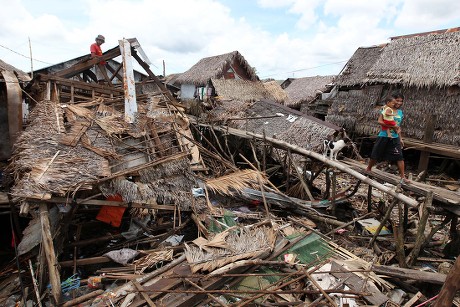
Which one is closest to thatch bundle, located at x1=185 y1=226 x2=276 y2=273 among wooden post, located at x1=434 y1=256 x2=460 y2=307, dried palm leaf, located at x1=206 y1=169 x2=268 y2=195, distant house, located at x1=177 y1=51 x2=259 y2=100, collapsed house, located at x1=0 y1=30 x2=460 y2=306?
collapsed house, located at x1=0 y1=30 x2=460 y2=306

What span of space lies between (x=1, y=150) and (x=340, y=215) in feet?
32.0

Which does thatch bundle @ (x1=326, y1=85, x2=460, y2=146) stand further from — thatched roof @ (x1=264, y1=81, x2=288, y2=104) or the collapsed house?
thatched roof @ (x1=264, y1=81, x2=288, y2=104)

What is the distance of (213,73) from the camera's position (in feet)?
71.6

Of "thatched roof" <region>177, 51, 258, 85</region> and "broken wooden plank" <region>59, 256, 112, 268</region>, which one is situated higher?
"thatched roof" <region>177, 51, 258, 85</region>

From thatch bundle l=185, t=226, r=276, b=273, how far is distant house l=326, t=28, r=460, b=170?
372 inches

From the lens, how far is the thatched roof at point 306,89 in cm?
2416

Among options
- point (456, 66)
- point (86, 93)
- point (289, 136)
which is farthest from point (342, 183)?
point (86, 93)

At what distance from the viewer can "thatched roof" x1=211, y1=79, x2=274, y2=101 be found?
69.6ft

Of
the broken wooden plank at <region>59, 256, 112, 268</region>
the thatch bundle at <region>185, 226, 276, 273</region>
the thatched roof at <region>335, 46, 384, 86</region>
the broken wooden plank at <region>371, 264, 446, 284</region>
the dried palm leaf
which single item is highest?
the thatched roof at <region>335, 46, 384, 86</region>

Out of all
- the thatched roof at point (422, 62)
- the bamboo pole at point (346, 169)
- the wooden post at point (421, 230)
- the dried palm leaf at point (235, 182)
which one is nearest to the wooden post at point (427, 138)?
the thatched roof at point (422, 62)

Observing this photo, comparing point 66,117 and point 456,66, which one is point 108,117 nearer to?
point 66,117

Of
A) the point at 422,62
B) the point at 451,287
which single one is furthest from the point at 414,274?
the point at 422,62

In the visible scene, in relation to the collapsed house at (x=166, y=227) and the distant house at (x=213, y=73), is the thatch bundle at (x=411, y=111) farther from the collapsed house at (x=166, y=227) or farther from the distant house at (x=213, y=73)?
the distant house at (x=213, y=73)

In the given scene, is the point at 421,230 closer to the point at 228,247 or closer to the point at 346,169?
the point at 346,169
